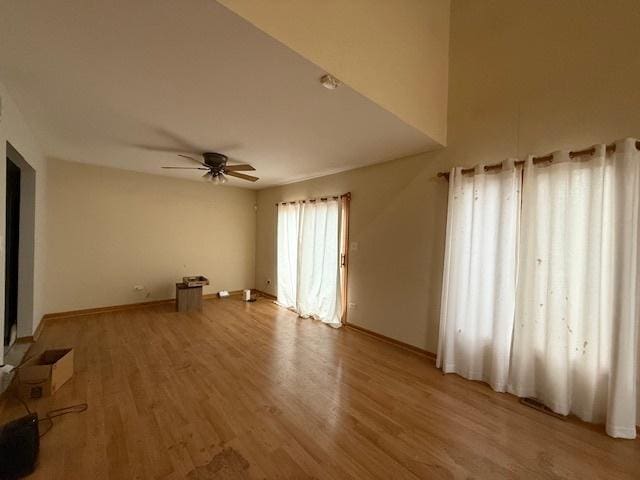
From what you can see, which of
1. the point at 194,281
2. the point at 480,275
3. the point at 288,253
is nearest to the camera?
the point at 480,275

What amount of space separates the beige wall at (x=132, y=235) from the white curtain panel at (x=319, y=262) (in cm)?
204

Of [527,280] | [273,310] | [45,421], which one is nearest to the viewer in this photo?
[45,421]

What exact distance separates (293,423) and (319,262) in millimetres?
2652

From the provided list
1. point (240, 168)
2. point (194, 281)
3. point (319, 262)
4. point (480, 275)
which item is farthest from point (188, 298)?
point (480, 275)

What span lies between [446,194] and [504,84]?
3.73ft

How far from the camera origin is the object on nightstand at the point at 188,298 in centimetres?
455

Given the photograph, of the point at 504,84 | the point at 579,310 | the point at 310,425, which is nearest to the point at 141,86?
the point at 310,425

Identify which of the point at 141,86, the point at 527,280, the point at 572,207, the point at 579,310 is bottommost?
the point at 579,310

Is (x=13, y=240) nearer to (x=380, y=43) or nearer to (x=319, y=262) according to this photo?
(x=319, y=262)

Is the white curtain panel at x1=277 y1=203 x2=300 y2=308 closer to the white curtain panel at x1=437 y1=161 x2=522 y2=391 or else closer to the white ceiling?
the white ceiling

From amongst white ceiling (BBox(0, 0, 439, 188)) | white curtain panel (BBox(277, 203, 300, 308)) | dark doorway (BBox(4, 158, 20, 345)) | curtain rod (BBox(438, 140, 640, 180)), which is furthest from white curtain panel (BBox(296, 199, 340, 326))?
dark doorway (BBox(4, 158, 20, 345))

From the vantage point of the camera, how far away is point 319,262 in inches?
172

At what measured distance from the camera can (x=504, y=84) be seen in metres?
2.53

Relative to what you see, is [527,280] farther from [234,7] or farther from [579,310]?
[234,7]
